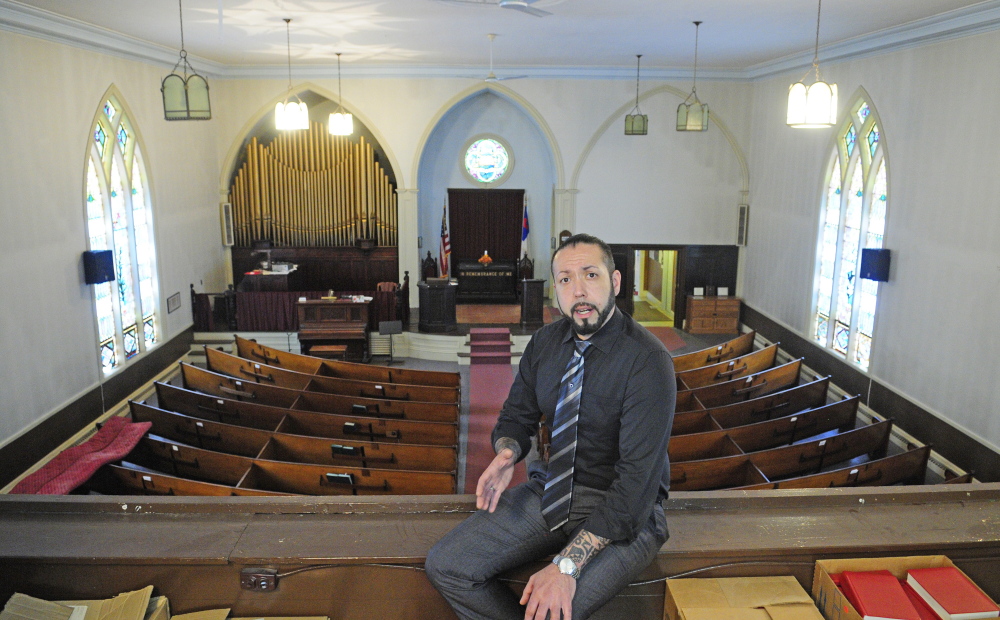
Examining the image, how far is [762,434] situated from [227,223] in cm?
1035

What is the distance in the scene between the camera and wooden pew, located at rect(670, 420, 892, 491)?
5871mm

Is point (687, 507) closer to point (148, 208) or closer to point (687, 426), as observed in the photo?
point (687, 426)

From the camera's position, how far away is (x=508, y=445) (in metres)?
2.51

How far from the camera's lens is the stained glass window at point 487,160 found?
14891 millimetres

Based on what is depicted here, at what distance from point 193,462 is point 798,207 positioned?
9458mm

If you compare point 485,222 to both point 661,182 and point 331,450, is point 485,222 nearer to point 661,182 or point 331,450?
point 661,182

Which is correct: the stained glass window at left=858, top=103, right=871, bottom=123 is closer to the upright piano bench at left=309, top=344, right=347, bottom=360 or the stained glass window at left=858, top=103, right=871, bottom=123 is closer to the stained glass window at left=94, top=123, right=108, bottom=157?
the upright piano bench at left=309, top=344, right=347, bottom=360

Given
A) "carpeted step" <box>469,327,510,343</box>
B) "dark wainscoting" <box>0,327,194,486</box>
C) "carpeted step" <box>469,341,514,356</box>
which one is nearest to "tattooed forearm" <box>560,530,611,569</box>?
"dark wainscoting" <box>0,327,194,486</box>

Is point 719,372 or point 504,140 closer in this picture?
point 719,372

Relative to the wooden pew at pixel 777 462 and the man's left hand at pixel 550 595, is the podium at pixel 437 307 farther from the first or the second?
the man's left hand at pixel 550 595

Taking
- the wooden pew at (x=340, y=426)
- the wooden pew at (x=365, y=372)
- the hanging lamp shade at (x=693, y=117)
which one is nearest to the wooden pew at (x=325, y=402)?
the wooden pew at (x=340, y=426)

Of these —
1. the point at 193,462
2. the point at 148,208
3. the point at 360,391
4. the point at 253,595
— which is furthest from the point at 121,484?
the point at 148,208

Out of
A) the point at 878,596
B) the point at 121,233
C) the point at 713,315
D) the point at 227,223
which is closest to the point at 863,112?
the point at 713,315

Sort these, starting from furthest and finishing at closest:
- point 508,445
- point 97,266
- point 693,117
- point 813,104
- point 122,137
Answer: point 693,117, point 122,137, point 97,266, point 813,104, point 508,445
